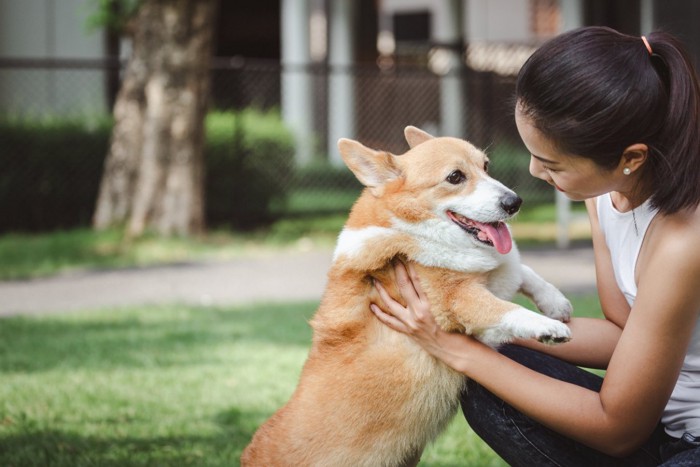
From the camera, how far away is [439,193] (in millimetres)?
2797

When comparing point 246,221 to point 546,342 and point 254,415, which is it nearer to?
point 254,415

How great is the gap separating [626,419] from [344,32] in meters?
13.3

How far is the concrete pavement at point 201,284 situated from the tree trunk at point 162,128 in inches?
40.6

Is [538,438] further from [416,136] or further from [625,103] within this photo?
[416,136]

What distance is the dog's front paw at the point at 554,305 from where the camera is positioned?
2744mm

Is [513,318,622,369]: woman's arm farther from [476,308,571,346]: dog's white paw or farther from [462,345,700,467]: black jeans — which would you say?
[476,308,571,346]: dog's white paw

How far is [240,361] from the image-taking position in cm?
489

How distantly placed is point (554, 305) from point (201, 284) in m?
4.93

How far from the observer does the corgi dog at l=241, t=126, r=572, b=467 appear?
242 cm

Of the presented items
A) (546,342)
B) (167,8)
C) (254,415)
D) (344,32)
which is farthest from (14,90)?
(546,342)

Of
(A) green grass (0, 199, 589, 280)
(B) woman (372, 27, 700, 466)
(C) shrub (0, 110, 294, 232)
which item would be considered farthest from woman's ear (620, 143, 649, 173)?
(C) shrub (0, 110, 294, 232)

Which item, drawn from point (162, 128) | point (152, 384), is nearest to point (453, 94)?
point (162, 128)

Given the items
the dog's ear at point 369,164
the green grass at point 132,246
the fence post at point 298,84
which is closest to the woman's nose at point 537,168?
the dog's ear at point 369,164

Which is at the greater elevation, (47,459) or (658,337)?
(658,337)
